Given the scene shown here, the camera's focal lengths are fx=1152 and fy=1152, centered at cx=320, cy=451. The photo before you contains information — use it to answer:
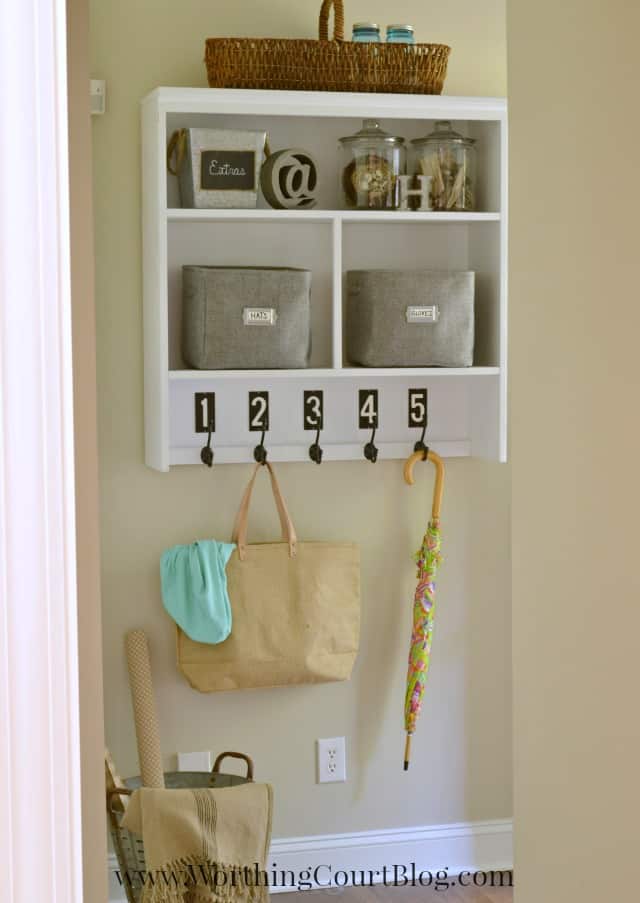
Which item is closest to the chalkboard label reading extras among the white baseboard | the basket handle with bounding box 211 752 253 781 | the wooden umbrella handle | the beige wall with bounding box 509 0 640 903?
the wooden umbrella handle

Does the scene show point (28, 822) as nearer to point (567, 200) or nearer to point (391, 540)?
point (567, 200)

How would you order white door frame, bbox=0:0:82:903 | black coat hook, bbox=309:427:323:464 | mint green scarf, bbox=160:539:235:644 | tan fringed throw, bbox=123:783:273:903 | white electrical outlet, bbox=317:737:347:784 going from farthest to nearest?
white electrical outlet, bbox=317:737:347:784 → black coat hook, bbox=309:427:323:464 → mint green scarf, bbox=160:539:235:644 → tan fringed throw, bbox=123:783:273:903 → white door frame, bbox=0:0:82:903

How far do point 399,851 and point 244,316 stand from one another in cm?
158

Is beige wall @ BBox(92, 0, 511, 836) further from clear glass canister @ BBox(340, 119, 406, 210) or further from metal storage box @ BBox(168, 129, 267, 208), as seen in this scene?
clear glass canister @ BBox(340, 119, 406, 210)

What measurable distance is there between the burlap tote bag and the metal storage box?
708 mm

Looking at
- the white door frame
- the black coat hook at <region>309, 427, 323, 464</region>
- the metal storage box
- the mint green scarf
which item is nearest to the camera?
the white door frame

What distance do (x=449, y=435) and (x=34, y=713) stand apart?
9.07 feet

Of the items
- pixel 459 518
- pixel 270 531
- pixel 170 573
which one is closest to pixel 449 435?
pixel 459 518

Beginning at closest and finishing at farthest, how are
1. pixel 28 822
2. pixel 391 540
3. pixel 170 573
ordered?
pixel 28 822 → pixel 170 573 → pixel 391 540

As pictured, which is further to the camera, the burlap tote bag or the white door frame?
the burlap tote bag

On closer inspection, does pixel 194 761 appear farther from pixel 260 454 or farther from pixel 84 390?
pixel 84 390

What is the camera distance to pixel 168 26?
2996 millimetres

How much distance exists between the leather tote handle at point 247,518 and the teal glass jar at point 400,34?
1.14m

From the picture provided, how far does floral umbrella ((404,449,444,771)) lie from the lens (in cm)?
312
